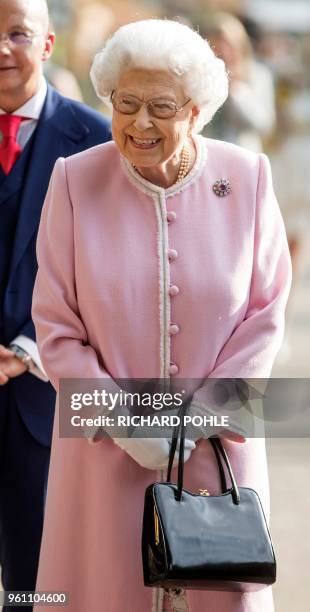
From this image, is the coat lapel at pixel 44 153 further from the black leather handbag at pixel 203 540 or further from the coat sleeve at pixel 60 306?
the black leather handbag at pixel 203 540

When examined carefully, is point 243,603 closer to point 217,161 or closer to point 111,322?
point 111,322

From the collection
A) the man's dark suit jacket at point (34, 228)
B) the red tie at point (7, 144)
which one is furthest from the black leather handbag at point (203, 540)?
the red tie at point (7, 144)

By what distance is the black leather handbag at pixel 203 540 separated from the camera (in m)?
3.43

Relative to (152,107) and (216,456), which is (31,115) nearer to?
(152,107)

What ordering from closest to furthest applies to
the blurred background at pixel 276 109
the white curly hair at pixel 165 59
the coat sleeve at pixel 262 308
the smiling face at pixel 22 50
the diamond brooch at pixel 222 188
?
the white curly hair at pixel 165 59 < the coat sleeve at pixel 262 308 < the diamond brooch at pixel 222 188 < the smiling face at pixel 22 50 < the blurred background at pixel 276 109

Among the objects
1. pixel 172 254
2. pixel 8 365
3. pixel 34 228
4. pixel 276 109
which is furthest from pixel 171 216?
pixel 276 109

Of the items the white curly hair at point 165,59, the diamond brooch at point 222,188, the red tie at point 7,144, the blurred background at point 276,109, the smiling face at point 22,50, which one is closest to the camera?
the white curly hair at point 165,59

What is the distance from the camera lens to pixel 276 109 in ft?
33.3

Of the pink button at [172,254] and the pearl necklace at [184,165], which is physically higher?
the pearl necklace at [184,165]

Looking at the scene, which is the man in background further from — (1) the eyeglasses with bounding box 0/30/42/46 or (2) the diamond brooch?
(2) the diamond brooch

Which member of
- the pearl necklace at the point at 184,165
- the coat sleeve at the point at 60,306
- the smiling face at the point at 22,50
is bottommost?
the coat sleeve at the point at 60,306

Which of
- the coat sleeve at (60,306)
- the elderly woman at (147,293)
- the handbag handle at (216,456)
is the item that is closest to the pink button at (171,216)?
the elderly woman at (147,293)

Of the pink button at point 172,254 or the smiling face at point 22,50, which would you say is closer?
the pink button at point 172,254

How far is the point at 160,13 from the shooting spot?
14.2 meters
